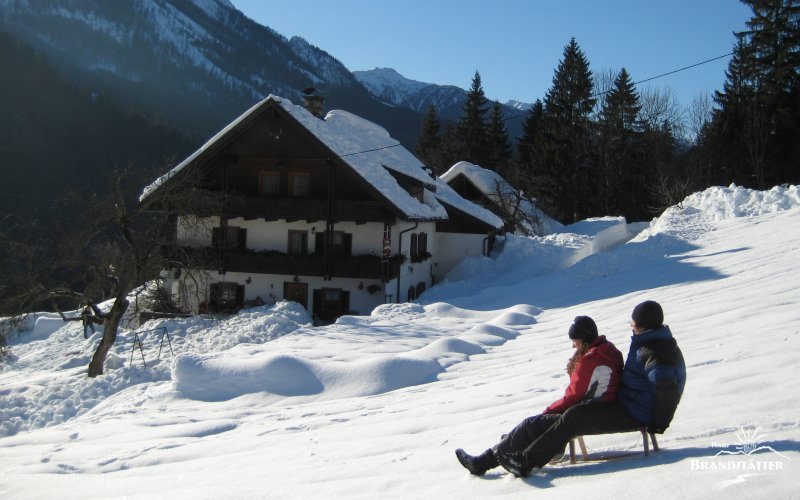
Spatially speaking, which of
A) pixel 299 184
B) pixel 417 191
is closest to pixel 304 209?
pixel 299 184

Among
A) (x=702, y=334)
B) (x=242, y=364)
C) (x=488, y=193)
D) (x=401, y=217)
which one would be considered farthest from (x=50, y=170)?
(x=702, y=334)

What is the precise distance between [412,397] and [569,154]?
4465 centimetres

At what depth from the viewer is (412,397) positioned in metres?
10.0

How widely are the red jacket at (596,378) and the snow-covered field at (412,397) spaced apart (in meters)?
0.58

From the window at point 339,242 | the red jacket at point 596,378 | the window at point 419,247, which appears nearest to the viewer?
the red jacket at point 596,378

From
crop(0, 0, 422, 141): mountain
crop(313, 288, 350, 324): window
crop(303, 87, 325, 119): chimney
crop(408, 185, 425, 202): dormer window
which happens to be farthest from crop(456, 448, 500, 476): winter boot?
crop(0, 0, 422, 141): mountain

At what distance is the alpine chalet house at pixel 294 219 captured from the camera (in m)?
25.2

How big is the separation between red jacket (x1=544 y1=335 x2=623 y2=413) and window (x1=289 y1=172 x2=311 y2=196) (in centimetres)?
2236

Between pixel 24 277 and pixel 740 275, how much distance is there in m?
19.2

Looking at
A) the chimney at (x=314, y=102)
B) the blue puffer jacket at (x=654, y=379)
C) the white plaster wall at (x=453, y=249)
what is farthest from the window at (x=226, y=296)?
the blue puffer jacket at (x=654, y=379)

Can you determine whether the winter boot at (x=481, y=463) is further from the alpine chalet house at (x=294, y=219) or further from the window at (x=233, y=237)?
the window at (x=233, y=237)

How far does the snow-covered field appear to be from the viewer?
17.4 ft

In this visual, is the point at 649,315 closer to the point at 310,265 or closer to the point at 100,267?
the point at 100,267

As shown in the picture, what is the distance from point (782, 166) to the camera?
38.3 metres
